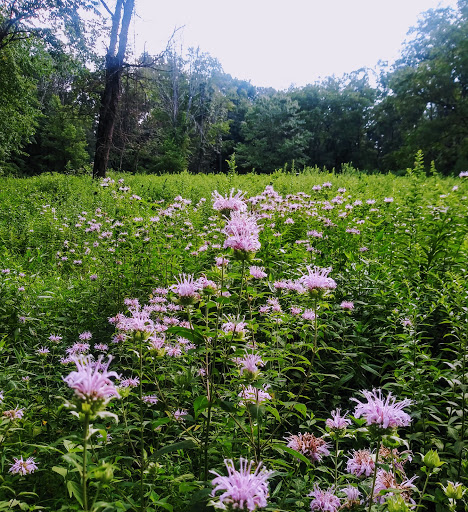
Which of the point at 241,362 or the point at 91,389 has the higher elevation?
the point at 91,389

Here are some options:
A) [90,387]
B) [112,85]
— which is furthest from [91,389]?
[112,85]

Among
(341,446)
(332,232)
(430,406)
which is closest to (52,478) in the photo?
(341,446)

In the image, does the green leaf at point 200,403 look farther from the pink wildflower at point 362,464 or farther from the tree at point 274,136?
the tree at point 274,136

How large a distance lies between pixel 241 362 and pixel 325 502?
1.70ft

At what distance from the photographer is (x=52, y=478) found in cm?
151

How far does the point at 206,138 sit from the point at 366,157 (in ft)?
54.5

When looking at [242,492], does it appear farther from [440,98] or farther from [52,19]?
[440,98]

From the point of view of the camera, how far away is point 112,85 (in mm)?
9938

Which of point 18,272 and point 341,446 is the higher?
point 18,272

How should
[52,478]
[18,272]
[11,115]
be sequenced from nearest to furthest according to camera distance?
[52,478] → [18,272] → [11,115]

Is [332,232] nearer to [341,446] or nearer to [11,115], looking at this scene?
[341,446]

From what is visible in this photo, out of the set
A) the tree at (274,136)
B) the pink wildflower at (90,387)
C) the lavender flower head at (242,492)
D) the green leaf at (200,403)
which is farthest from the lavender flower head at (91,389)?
the tree at (274,136)

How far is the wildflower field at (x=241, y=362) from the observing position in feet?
3.76

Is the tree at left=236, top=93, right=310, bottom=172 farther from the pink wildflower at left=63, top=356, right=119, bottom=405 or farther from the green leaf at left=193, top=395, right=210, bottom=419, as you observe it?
the pink wildflower at left=63, top=356, right=119, bottom=405
